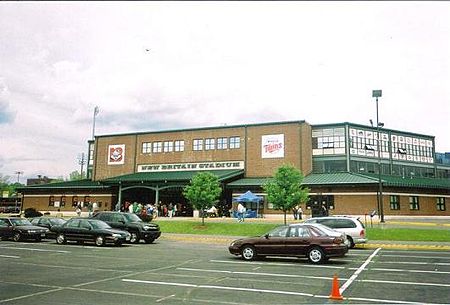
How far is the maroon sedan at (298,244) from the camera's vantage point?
1591cm

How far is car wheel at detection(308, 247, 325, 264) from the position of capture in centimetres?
1598

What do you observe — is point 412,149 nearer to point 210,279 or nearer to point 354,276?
point 354,276

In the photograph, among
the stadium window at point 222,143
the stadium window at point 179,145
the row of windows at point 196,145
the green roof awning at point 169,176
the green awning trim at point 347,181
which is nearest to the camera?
the green awning trim at point 347,181

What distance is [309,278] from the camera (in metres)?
12.4

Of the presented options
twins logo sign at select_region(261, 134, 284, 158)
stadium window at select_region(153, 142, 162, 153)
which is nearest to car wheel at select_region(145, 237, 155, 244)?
twins logo sign at select_region(261, 134, 284, 158)

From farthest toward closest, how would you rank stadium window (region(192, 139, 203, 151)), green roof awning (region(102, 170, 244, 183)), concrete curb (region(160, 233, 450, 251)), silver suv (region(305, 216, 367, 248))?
stadium window (region(192, 139, 203, 151))
green roof awning (region(102, 170, 244, 183))
concrete curb (region(160, 233, 450, 251))
silver suv (region(305, 216, 367, 248))

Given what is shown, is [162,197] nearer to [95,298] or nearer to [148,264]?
[148,264]

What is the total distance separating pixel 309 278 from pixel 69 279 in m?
6.98

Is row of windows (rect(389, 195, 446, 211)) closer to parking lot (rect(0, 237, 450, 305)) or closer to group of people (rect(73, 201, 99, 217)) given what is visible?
parking lot (rect(0, 237, 450, 305))

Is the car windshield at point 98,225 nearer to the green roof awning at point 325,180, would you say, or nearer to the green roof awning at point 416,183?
the green roof awning at point 325,180

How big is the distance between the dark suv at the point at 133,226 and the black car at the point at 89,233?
→ 3.54ft

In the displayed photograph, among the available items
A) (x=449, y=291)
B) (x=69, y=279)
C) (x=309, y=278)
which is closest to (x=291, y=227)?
(x=309, y=278)

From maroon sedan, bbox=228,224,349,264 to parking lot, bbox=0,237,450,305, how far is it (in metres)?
0.42

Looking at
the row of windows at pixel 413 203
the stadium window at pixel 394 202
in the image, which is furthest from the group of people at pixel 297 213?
the row of windows at pixel 413 203
